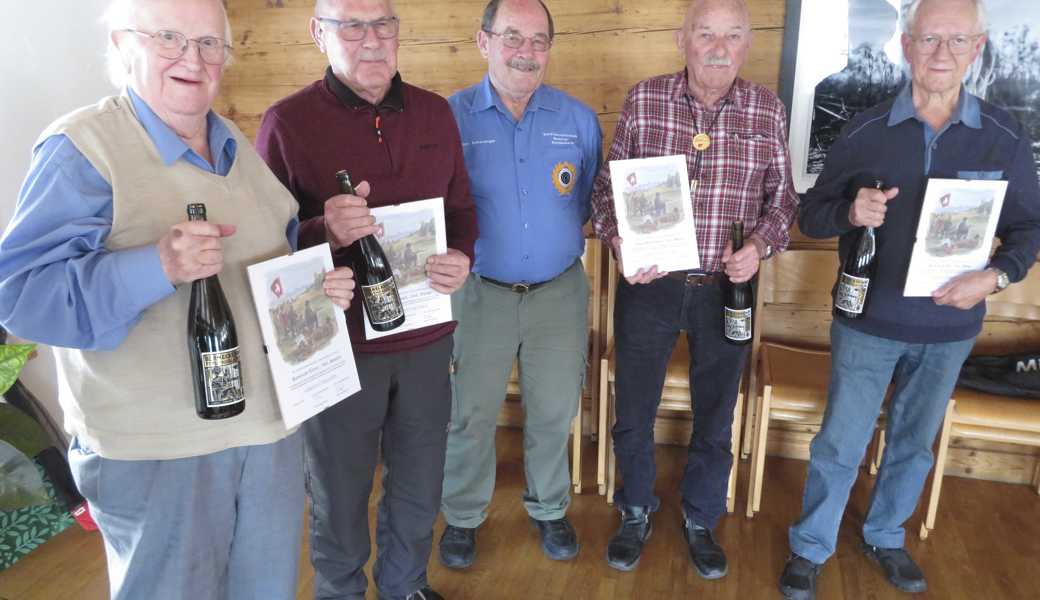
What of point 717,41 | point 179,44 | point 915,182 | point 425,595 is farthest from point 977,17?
point 425,595

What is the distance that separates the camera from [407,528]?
83.6 inches

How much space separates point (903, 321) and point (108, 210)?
207 cm

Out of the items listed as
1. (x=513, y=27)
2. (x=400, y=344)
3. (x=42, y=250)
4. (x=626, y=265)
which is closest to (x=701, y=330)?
(x=626, y=265)

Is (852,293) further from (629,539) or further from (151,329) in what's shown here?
(151,329)

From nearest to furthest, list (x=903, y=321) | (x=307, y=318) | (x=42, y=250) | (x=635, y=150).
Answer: (x=42, y=250) < (x=307, y=318) < (x=903, y=321) < (x=635, y=150)

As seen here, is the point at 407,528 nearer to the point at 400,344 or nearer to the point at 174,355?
the point at 400,344

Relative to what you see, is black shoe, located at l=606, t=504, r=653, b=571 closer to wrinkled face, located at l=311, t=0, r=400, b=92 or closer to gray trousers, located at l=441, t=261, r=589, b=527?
gray trousers, located at l=441, t=261, r=589, b=527

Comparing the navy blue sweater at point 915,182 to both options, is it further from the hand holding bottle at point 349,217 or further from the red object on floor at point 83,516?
the red object on floor at point 83,516

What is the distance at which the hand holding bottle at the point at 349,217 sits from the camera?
1611 millimetres

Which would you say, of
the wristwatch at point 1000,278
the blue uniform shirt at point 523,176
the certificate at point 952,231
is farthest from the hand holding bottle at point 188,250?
the wristwatch at point 1000,278

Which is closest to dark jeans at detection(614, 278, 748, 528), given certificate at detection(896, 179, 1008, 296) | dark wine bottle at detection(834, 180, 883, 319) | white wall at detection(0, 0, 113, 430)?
dark wine bottle at detection(834, 180, 883, 319)

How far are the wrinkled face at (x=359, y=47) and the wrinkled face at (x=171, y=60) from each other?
0.48 m

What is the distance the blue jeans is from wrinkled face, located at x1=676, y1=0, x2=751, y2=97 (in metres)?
0.88

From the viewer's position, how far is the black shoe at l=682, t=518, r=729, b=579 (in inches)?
96.6
